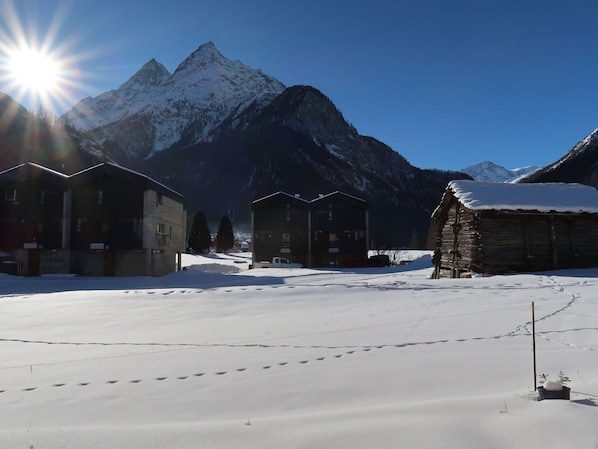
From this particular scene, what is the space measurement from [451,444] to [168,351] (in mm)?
4831

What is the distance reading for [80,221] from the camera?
36500 millimetres

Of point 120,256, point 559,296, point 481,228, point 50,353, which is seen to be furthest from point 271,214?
point 50,353

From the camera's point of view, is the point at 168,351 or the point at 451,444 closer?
the point at 451,444

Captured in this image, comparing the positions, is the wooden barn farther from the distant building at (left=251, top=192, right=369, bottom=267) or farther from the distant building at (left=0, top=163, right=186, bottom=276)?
the distant building at (left=0, top=163, right=186, bottom=276)

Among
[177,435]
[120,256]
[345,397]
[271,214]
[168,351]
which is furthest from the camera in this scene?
[271,214]

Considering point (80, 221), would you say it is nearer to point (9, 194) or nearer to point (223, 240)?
point (9, 194)

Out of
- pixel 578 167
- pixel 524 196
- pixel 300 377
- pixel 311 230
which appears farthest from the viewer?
pixel 578 167

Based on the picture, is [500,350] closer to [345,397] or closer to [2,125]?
[345,397]

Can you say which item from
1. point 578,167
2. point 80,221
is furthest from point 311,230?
point 578,167

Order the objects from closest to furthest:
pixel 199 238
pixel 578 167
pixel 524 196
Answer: pixel 524 196 < pixel 199 238 < pixel 578 167

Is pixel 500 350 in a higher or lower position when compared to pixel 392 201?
lower

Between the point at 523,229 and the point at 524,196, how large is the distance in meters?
2.26

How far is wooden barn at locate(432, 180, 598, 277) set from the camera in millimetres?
21953

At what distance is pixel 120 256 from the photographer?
35938mm
